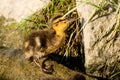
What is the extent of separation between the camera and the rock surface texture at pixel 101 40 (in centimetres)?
451

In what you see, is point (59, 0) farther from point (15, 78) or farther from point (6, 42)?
point (15, 78)

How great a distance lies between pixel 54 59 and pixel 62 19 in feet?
1.40

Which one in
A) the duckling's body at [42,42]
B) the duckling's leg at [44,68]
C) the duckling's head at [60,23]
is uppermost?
the duckling's head at [60,23]

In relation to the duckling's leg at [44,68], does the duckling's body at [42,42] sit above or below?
above

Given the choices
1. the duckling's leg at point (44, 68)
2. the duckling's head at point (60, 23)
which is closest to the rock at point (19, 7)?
the duckling's head at point (60, 23)

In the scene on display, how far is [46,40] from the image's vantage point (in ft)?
15.1

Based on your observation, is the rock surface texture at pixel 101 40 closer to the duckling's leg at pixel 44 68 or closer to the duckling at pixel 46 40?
the duckling at pixel 46 40

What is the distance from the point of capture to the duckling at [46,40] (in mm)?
Result: 4570

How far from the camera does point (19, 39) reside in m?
5.15

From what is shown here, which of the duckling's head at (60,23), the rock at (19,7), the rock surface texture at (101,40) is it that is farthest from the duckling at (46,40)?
the rock at (19,7)

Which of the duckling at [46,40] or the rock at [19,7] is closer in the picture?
the duckling at [46,40]

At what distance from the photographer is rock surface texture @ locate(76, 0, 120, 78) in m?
4.51

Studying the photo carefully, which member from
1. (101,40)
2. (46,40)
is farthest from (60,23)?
(101,40)

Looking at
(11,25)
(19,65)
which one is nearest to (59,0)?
(11,25)
